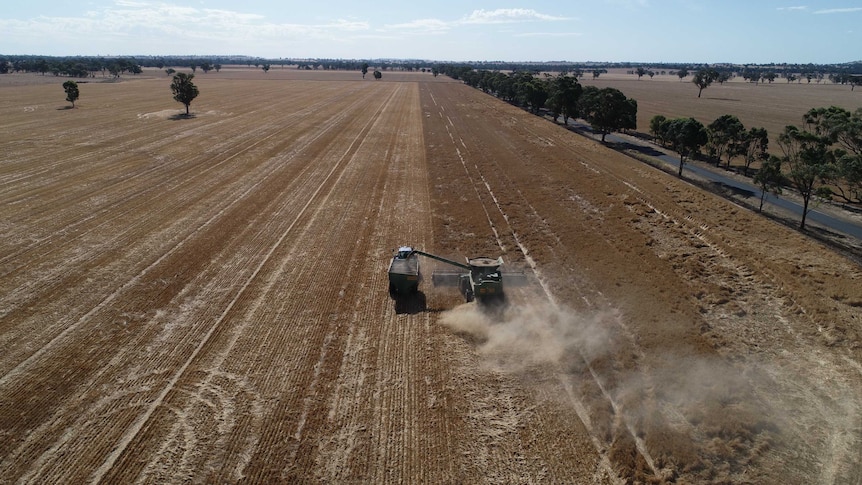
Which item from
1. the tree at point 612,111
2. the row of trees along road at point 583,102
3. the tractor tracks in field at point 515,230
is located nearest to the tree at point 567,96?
the row of trees along road at point 583,102

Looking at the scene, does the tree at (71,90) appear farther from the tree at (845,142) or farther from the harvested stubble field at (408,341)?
the tree at (845,142)

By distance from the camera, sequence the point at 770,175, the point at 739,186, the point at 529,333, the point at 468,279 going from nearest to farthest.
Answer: the point at 529,333 < the point at 468,279 < the point at 770,175 < the point at 739,186

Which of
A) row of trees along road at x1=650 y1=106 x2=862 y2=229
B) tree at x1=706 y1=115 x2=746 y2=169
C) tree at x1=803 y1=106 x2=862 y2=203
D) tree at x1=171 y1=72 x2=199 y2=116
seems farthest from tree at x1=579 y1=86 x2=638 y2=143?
tree at x1=171 y1=72 x2=199 y2=116

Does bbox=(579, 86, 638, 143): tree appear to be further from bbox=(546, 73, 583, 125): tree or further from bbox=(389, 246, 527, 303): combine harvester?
bbox=(389, 246, 527, 303): combine harvester

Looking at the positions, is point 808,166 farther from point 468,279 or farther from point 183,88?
point 183,88

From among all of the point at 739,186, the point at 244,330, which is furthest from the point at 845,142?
the point at 244,330

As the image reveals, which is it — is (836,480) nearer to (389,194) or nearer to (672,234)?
(672,234)

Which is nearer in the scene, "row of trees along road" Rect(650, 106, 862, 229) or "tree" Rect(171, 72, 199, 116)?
"row of trees along road" Rect(650, 106, 862, 229)
